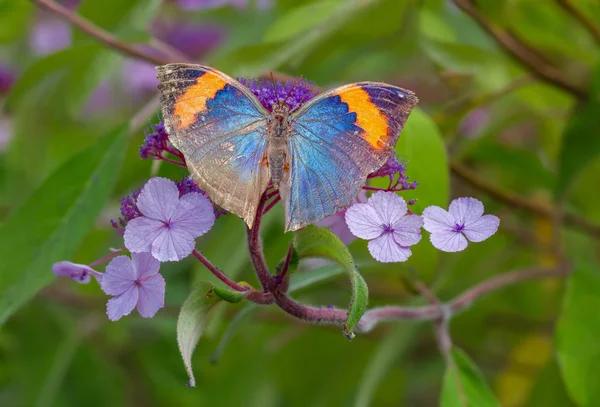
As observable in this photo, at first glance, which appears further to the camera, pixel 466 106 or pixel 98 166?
pixel 466 106

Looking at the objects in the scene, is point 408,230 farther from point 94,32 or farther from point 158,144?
point 94,32

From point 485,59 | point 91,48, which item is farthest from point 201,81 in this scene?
point 485,59

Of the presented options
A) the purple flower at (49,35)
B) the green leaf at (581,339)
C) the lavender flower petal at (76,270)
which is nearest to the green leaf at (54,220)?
the lavender flower petal at (76,270)

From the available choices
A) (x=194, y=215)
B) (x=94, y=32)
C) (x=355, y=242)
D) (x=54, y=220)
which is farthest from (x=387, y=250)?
(x=94, y=32)

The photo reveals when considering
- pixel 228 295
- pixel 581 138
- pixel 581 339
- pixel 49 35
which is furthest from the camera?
pixel 49 35

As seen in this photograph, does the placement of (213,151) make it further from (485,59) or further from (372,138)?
(485,59)

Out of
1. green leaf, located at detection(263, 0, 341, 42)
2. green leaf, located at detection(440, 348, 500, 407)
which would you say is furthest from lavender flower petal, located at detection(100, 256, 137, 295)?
green leaf, located at detection(263, 0, 341, 42)

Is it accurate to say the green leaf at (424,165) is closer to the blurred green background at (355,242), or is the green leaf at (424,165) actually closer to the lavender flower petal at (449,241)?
the blurred green background at (355,242)
